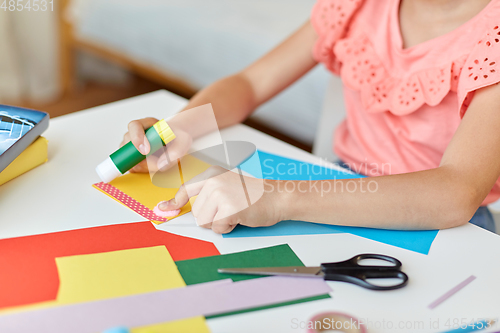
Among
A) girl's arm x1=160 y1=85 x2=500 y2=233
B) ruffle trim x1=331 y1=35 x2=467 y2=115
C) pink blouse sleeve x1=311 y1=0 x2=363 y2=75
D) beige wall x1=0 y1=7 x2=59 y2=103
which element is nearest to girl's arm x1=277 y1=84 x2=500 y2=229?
girl's arm x1=160 y1=85 x2=500 y2=233

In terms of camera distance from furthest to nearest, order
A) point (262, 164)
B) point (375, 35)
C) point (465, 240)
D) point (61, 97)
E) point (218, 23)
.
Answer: point (61, 97)
point (218, 23)
point (375, 35)
point (262, 164)
point (465, 240)

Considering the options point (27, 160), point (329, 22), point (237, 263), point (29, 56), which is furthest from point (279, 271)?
point (29, 56)

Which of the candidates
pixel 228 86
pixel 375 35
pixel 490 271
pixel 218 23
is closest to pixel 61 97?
pixel 218 23

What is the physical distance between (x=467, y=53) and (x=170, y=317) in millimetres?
543

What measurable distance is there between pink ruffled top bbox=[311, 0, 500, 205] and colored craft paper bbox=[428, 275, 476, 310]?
27cm

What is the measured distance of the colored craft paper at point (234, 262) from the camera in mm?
439

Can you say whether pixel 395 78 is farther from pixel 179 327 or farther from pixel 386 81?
pixel 179 327

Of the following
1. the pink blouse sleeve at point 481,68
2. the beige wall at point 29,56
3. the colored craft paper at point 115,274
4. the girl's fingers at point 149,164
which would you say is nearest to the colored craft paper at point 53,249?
the colored craft paper at point 115,274

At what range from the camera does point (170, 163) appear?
2.03 feet

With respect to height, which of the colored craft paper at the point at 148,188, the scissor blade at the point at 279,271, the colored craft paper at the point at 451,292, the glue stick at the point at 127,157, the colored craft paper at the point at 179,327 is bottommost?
the colored craft paper at the point at 451,292

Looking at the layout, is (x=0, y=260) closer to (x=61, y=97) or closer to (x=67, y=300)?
(x=67, y=300)

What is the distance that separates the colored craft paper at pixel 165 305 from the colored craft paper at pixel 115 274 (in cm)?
1

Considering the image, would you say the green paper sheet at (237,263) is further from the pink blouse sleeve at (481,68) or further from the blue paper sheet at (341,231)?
the pink blouse sleeve at (481,68)

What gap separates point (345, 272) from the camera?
449mm
